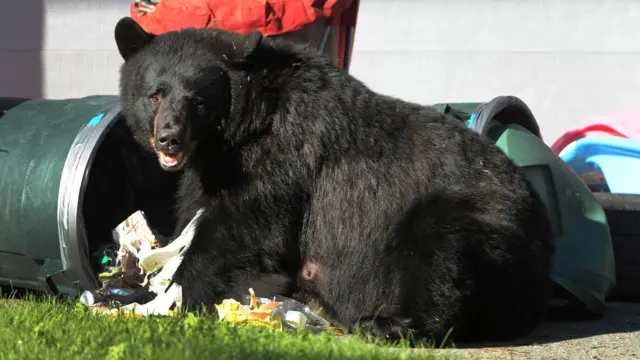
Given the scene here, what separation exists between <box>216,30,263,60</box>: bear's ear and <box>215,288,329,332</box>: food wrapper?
1.16m

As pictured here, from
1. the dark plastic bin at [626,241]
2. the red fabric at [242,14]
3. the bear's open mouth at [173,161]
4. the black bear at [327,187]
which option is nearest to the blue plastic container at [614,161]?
the dark plastic bin at [626,241]

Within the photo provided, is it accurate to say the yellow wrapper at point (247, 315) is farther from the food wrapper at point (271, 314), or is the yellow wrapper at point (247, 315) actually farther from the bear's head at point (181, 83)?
the bear's head at point (181, 83)

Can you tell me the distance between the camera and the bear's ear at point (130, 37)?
4.87 meters

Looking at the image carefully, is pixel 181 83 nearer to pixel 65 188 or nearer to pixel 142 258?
pixel 65 188

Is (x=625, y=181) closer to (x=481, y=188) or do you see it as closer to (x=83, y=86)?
(x=481, y=188)

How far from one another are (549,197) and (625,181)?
1231 millimetres

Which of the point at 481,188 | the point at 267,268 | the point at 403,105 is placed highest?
the point at 403,105

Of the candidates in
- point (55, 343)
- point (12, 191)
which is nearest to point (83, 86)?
point (12, 191)

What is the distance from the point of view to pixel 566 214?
5922 millimetres

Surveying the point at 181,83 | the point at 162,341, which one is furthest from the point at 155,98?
the point at 162,341

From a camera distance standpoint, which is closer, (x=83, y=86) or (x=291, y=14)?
(x=291, y=14)

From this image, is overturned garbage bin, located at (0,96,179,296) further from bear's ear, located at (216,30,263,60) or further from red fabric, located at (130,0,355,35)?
bear's ear, located at (216,30,263,60)

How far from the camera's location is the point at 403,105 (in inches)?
196

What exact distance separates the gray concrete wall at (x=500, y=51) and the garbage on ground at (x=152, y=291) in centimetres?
410
